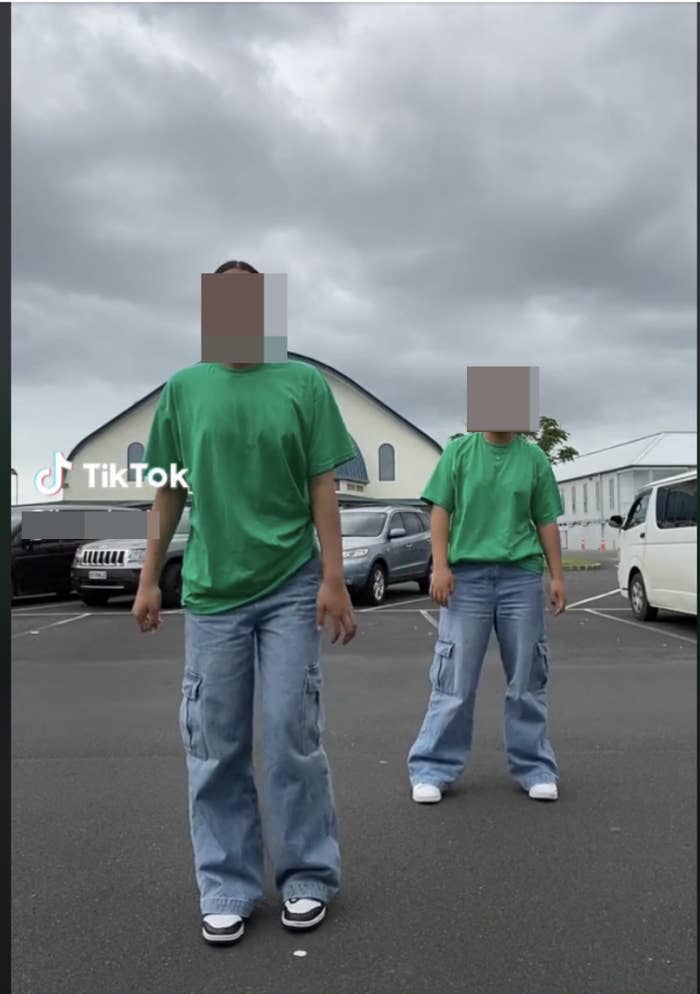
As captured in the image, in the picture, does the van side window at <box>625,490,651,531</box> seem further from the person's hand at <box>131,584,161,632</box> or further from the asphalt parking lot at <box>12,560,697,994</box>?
the person's hand at <box>131,584,161,632</box>

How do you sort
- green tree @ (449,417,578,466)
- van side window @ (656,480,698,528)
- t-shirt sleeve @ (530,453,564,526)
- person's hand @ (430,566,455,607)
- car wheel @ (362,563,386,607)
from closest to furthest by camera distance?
person's hand @ (430,566,455,607)
t-shirt sleeve @ (530,453,564,526)
van side window @ (656,480,698,528)
car wheel @ (362,563,386,607)
green tree @ (449,417,578,466)

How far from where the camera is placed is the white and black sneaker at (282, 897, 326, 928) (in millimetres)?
2871

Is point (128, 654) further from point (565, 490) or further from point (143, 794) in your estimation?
point (565, 490)

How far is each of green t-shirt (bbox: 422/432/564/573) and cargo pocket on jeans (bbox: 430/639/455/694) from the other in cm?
38

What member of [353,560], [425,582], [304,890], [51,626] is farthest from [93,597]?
[304,890]

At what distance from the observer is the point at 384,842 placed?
370 cm

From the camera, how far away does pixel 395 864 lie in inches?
136

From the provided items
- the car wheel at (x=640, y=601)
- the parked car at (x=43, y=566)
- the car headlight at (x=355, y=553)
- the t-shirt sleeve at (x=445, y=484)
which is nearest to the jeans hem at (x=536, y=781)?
the t-shirt sleeve at (x=445, y=484)

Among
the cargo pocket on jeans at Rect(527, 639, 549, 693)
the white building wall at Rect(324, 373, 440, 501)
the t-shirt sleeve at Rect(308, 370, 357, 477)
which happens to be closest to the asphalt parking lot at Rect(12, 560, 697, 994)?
the cargo pocket on jeans at Rect(527, 639, 549, 693)

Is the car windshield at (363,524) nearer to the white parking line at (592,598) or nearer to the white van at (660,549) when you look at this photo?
the white parking line at (592,598)

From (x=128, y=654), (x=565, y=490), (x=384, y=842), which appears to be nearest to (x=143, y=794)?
(x=384, y=842)

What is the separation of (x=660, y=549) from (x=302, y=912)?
9.60 m

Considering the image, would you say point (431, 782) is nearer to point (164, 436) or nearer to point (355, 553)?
point (164, 436)

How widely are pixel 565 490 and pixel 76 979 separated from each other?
216 feet
